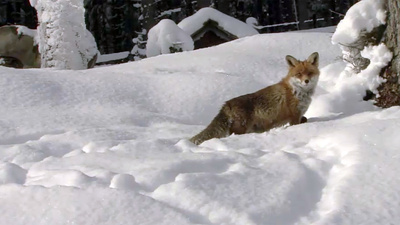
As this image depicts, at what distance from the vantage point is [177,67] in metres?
8.40

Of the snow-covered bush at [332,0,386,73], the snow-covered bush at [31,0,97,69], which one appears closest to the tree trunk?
the snow-covered bush at [332,0,386,73]

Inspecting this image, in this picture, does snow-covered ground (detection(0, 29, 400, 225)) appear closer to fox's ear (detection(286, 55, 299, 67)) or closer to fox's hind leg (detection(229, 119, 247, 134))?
fox's hind leg (detection(229, 119, 247, 134))

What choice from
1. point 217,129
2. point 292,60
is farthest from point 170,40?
point 217,129

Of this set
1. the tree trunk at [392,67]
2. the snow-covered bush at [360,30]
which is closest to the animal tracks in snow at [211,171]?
the tree trunk at [392,67]

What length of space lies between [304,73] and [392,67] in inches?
36.2

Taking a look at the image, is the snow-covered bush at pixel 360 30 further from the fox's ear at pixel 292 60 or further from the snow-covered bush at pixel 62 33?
the snow-covered bush at pixel 62 33

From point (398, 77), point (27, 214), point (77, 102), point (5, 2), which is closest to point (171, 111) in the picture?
point (77, 102)

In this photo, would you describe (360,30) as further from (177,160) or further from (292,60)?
(177,160)

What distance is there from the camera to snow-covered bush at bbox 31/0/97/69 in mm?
11570

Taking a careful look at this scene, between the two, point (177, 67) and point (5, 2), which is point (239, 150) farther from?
point (5, 2)

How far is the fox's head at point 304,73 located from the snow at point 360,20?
50 centimetres

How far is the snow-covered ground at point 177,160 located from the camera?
289 centimetres

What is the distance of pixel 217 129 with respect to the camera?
5324mm

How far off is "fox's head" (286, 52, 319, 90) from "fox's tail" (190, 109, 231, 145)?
2.94ft
